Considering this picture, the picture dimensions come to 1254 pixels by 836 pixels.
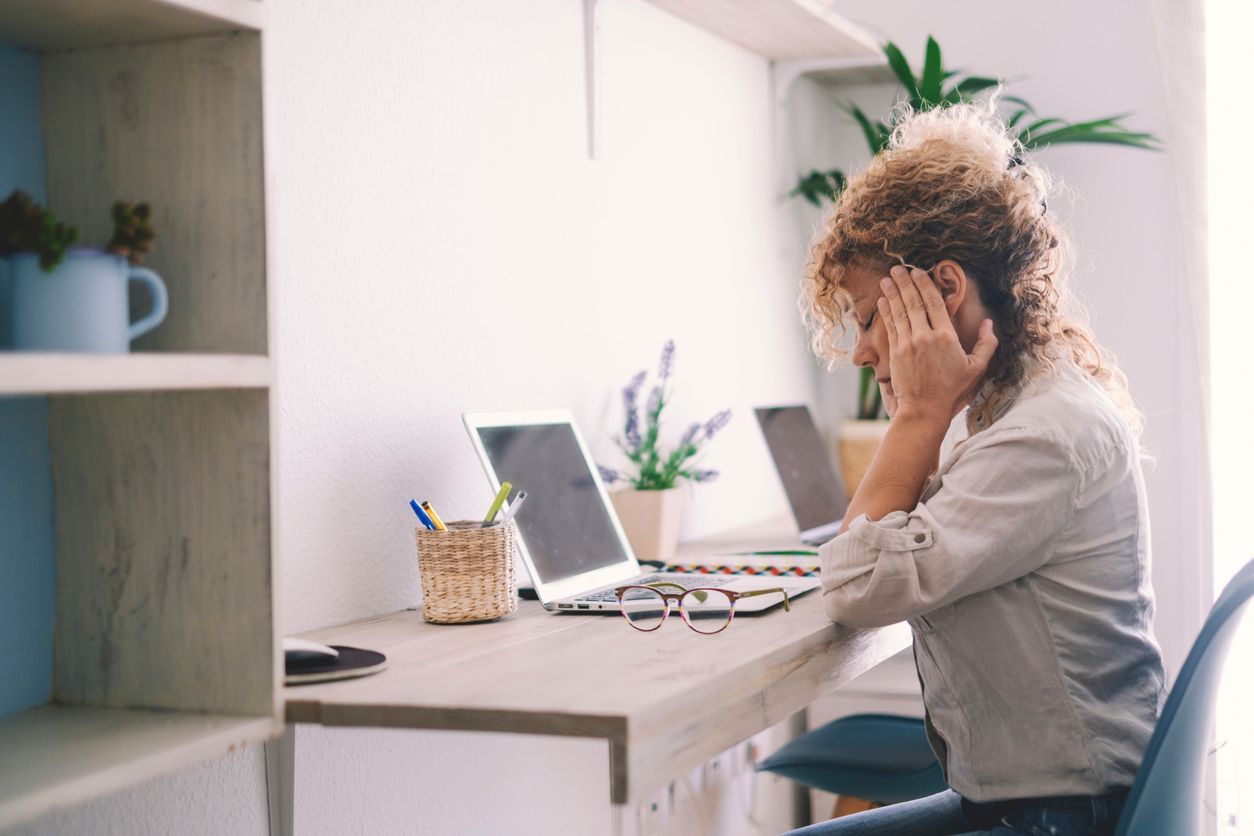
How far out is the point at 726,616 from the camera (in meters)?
1.40

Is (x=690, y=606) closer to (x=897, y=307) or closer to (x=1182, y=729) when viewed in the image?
(x=897, y=307)

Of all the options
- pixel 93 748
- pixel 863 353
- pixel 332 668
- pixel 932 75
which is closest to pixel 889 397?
pixel 863 353

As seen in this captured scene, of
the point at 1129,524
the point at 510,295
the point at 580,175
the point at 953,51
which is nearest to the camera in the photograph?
the point at 1129,524

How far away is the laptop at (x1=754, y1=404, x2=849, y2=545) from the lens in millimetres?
2238

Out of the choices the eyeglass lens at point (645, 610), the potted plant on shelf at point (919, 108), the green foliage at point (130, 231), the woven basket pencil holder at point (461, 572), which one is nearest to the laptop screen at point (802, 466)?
the potted plant on shelf at point (919, 108)

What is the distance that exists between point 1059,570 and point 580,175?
1.04 m

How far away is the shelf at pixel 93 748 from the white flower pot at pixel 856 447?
186cm

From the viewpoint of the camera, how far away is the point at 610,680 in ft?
3.55

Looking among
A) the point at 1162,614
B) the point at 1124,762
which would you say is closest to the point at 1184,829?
the point at 1124,762

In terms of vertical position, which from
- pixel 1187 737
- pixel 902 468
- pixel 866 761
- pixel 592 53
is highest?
pixel 592 53

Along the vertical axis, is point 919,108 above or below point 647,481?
above

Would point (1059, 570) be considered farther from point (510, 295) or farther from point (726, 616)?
point (510, 295)

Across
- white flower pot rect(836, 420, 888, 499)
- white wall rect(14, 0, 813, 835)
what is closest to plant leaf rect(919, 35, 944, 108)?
white wall rect(14, 0, 813, 835)

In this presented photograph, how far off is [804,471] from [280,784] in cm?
128
